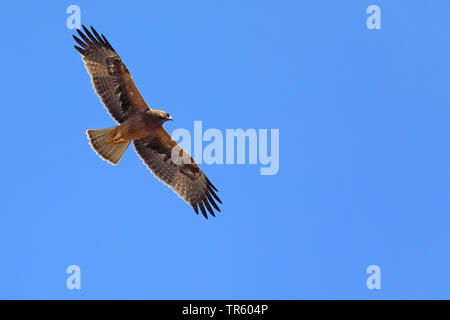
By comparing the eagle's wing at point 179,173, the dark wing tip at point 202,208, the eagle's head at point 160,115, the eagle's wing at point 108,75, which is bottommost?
the dark wing tip at point 202,208

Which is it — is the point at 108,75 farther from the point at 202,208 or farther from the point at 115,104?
the point at 202,208

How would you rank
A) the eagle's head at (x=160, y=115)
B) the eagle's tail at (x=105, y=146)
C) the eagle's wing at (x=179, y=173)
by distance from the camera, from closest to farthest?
the eagle's head at (x=160, y=115) < the eagle's tail at (x=105, y=146) < the eagle's wing at (x=179, y=173)

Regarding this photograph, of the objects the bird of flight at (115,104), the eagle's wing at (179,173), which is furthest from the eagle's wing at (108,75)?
the eagle's wing at (179,173)

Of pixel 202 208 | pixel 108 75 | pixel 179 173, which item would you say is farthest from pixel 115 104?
pixel 202 208

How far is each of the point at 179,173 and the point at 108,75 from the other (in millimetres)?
2403

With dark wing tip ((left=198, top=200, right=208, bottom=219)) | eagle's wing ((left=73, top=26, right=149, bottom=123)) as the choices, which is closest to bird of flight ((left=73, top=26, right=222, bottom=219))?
eagle's wing ((left=73, top=26, right=149, bottom=123))

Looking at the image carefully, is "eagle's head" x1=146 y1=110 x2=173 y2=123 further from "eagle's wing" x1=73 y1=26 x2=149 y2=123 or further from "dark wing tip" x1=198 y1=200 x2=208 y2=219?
"dark wing tip" x1=198 y1=200 x2=208 y2=219

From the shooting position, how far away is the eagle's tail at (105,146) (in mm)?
11969

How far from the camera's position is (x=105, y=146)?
12.0 m

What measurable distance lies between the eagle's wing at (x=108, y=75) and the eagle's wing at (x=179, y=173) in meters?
0.93

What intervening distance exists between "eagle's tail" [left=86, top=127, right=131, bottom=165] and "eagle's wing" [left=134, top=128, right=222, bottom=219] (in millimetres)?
721

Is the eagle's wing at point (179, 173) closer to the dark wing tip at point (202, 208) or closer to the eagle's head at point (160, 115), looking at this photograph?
the dark wing tip at point (202, 208)
